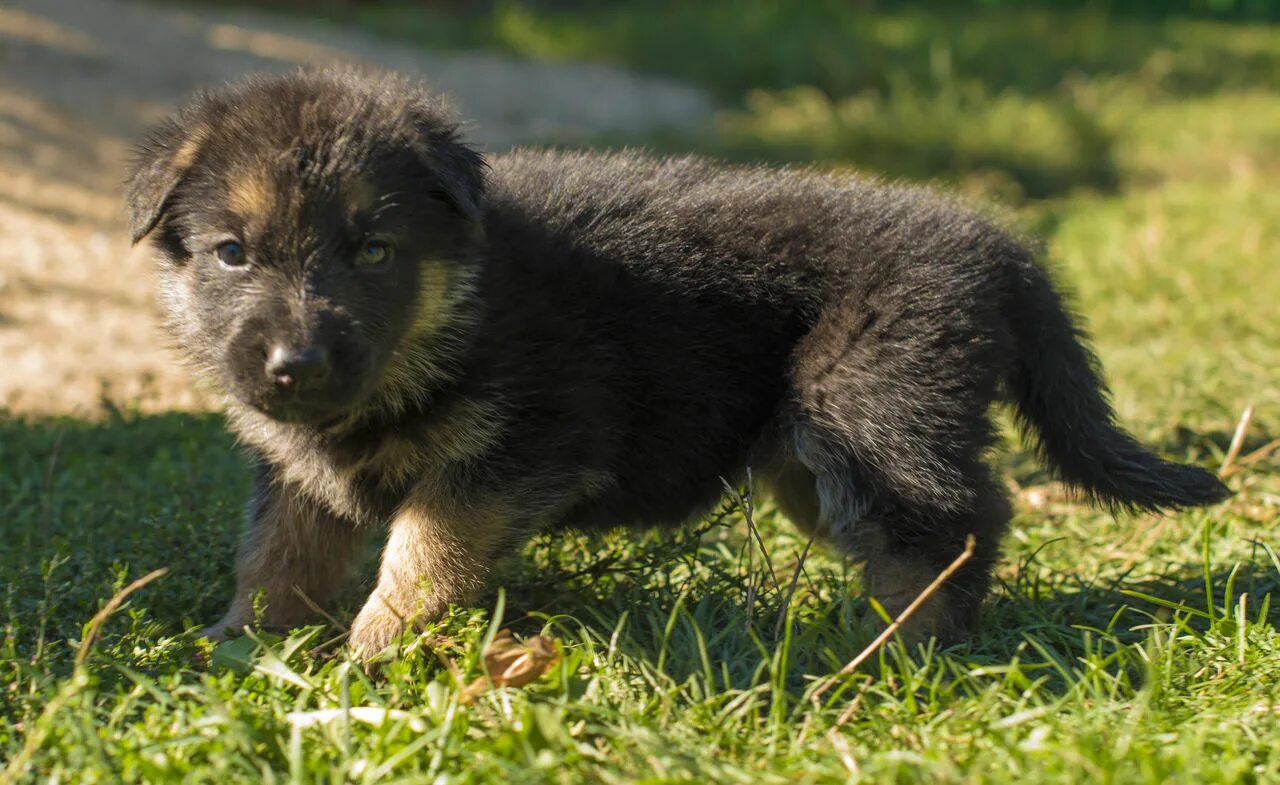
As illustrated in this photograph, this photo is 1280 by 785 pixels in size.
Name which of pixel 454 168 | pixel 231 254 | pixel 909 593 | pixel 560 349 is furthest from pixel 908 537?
pixel 231 254

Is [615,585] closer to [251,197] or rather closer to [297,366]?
[297,366]

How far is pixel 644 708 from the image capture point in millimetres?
2756

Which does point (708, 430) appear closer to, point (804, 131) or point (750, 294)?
point (750, 294)

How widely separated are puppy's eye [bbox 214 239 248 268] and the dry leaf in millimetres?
1053

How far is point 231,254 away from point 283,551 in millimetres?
883

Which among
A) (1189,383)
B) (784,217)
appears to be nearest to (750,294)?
(784,217)

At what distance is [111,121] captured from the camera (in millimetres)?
9766

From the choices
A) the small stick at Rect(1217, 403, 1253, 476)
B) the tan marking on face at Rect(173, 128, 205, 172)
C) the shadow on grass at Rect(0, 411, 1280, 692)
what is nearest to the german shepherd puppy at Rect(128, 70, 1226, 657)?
the tan marking on face at Rect(173, 128, 205, 172)

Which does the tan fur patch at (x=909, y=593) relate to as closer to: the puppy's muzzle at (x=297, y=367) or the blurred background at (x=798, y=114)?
the blurred background at (x=798, y=114)

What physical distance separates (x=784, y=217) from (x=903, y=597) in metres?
1.07

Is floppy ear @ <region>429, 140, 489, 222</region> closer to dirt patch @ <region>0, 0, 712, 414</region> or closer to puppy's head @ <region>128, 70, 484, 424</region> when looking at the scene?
puppy's head @ <region>128, 70, 484, 424</region>

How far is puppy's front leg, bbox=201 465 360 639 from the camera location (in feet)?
11.4

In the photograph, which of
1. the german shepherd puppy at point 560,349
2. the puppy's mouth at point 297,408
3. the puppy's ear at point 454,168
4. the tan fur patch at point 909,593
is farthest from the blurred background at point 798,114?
the tan fur patch at point 909,593

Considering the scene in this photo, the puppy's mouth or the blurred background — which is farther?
the blurred background
